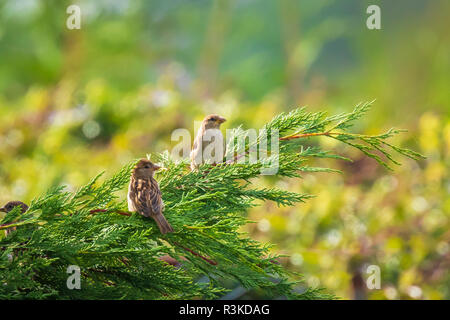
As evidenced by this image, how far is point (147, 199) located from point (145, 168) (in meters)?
0.07

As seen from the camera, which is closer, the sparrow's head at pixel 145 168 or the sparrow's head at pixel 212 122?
the sparrow's head at pixel 145 168

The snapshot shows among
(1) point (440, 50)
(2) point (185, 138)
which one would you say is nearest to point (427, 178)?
(2) point (185, 138)

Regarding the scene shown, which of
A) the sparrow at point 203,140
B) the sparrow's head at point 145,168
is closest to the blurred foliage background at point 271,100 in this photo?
the sparrow at point 203,140

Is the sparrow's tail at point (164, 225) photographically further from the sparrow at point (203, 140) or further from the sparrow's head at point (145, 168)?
the sparrow at point (203, 140)

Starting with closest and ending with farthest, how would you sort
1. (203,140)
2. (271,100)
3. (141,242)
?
(141,242) < (203,140) < (271,100)

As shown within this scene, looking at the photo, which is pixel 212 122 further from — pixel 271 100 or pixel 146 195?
pixel 271 100

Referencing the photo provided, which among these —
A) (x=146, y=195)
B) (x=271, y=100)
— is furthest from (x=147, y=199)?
(x=271, y=100)

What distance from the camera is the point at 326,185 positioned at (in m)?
2.49

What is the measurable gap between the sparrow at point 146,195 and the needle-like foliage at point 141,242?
15mm

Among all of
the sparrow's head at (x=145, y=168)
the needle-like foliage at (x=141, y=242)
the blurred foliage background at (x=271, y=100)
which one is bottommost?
the needle-like foliage at (x=141, y=242)

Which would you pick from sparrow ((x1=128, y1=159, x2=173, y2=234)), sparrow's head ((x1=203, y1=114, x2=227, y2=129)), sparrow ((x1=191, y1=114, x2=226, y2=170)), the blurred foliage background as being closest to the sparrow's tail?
sparrow ((x1=128, y1=159, x2=173, y2=234))

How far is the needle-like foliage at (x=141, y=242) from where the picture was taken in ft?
2.38

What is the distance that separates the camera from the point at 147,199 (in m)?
0.76
